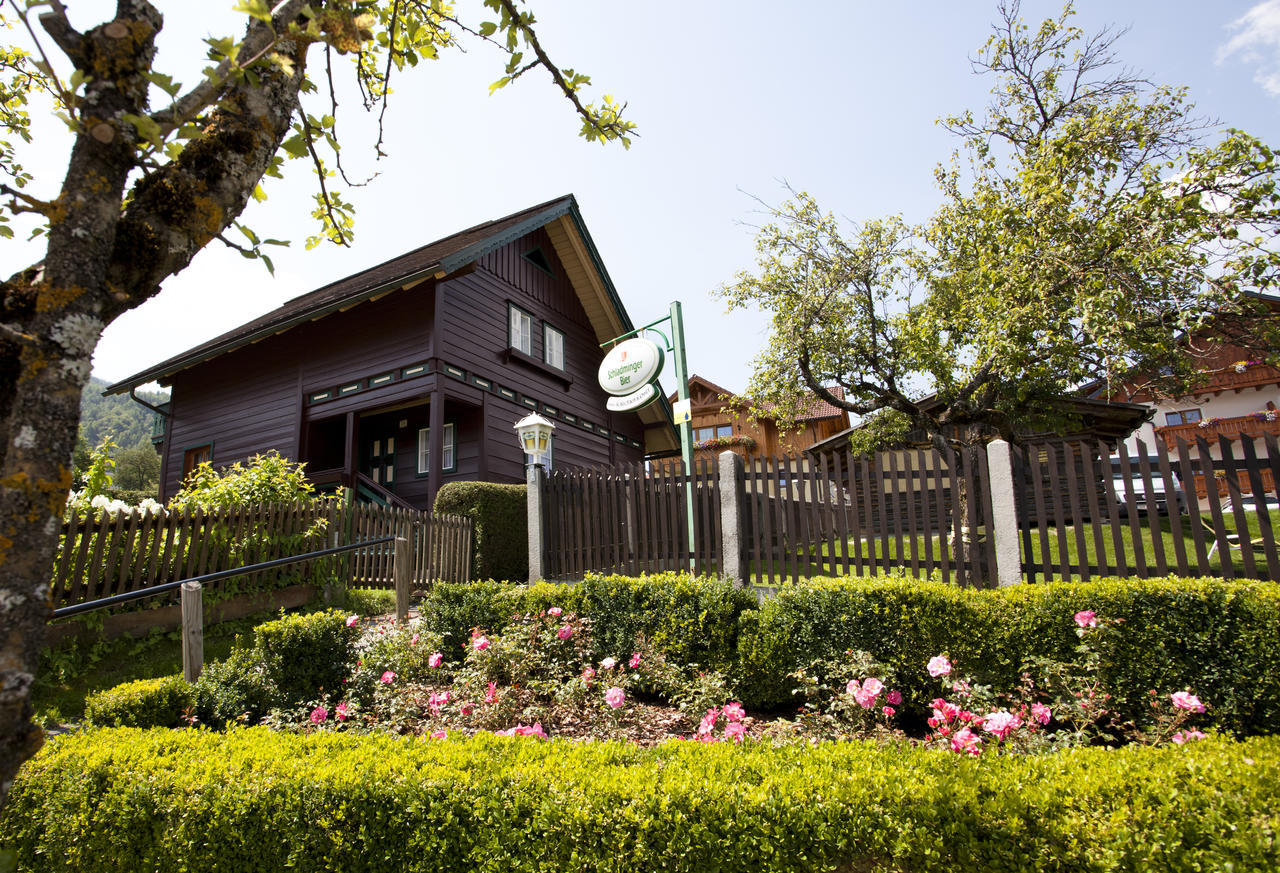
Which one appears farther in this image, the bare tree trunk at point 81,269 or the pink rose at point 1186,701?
the pink rose at point 1186,701

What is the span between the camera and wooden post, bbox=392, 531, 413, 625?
7645 mm

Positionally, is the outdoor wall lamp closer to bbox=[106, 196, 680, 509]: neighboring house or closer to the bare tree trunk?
bbox=[106, 196, 680, 509]: neighboring house

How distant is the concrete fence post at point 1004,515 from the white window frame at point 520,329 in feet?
39.9

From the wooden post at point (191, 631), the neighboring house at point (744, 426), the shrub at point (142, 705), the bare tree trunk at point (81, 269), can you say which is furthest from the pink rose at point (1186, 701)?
the neighboring house at point (744, 426)

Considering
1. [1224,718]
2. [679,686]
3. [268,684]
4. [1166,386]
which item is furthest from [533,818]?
[1166,386]

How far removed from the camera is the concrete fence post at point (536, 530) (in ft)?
32.3

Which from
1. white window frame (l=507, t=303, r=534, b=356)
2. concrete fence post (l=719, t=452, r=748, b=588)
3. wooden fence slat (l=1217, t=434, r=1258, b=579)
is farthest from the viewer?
white window frame (l=507, t=303, r=534, b=356)

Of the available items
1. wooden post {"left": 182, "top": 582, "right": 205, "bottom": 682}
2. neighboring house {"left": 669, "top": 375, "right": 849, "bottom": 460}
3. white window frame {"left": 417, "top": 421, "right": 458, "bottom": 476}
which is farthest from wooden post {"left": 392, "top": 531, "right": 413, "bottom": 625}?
neighboring house {"left": 669, "top": 375, "right": 849, "bottom": 460}

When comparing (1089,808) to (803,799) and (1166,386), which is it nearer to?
(803,799)

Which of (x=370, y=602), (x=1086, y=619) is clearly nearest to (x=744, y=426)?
(x=370, y=602)

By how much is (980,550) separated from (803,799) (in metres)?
5.57

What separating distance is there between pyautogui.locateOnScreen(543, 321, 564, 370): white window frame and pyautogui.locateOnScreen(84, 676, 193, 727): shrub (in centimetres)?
1378

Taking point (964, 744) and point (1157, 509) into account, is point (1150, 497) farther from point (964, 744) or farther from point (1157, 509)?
point (964, 744)

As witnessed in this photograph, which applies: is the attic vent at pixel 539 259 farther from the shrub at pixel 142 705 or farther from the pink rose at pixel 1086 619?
the pink rose at pixel 1086 619
